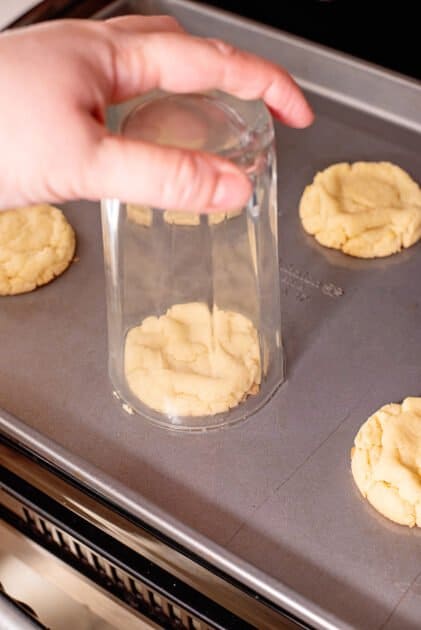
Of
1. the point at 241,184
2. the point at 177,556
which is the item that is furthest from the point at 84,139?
the point at 177,556

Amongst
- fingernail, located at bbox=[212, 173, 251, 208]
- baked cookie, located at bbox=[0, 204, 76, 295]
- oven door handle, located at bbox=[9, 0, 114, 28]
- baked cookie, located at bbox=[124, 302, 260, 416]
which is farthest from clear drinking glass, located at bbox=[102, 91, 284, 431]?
oven door handle, located at bbox=[9, 0, 114, 28]

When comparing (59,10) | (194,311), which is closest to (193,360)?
(194,311)

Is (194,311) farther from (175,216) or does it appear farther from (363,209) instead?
(363,209)

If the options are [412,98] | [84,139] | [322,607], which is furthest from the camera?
[412,98]

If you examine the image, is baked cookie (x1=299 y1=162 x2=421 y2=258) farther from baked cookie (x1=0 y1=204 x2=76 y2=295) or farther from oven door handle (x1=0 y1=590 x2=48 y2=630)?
oven door handle (x1=0 y1=590 x2=48 y2=630)

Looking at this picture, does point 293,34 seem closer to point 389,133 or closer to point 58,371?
point 389,133
